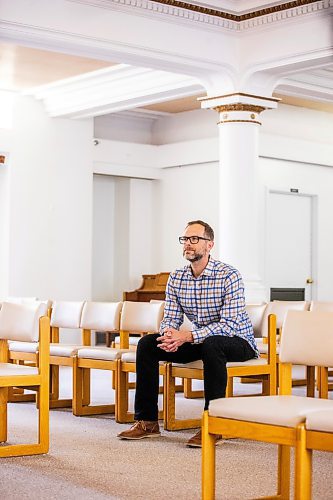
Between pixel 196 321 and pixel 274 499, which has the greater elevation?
pixel 196 321

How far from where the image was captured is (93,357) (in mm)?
6535

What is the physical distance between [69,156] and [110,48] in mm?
4090

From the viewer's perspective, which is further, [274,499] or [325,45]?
[325,45]

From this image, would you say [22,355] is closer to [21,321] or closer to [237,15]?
[21,321]

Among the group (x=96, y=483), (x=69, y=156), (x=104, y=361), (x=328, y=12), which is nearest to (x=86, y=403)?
(x=104, y=361)

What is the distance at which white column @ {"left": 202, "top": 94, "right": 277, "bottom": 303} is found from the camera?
29.5 feet

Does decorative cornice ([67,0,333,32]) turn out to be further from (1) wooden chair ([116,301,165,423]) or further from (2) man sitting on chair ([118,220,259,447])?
(2) man sitting on chair ([118,220,259,447])

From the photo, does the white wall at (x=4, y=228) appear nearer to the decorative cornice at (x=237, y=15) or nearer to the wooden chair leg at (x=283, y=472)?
the decorative cornice at (x=237, y=15)

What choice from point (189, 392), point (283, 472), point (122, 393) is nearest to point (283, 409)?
point (283, 472)

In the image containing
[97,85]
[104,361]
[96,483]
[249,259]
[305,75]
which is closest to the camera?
[96,483]

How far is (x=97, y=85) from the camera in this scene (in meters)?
10.8

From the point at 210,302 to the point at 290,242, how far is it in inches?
286

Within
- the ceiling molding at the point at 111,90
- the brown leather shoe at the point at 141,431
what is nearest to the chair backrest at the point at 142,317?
the brown leather shoe at the point at 141,431

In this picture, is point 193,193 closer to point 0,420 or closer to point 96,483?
point 0,420
